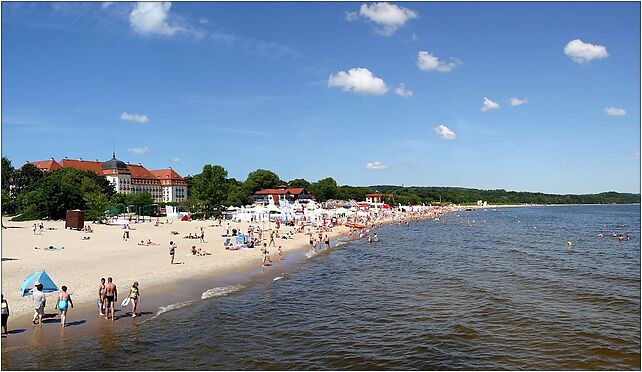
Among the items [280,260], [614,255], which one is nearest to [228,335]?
[280,260]

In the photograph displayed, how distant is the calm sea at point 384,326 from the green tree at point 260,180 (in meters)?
108

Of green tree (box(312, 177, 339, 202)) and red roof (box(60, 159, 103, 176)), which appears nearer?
red roof (box(60, 159, 103, 176))

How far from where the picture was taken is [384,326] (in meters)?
16.4

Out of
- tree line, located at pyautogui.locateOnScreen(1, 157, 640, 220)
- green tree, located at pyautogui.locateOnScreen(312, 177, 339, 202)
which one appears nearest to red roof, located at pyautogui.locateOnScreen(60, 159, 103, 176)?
tree line, located at pyautogui.locateOnScreen(1, 157, 640, 220)

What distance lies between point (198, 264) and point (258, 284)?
559 centimetres

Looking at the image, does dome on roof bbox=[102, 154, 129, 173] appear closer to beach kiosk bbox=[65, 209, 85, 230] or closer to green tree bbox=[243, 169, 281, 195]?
green tree bbox=[243, 169, 281, 195]

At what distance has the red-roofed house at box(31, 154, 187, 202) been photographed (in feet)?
402

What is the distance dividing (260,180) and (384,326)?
123 meters

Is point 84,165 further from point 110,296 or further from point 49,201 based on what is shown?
point 110,296

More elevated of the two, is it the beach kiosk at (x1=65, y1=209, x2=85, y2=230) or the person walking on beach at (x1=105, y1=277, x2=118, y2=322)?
the beach kiosk at (x1=65, y1=209, x2=85, y2=230)

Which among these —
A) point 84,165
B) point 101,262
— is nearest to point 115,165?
point 84,165

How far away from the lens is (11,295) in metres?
17.2

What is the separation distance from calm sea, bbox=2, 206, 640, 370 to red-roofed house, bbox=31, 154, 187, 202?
105021mm

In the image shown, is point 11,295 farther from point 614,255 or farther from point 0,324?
point 614,255
